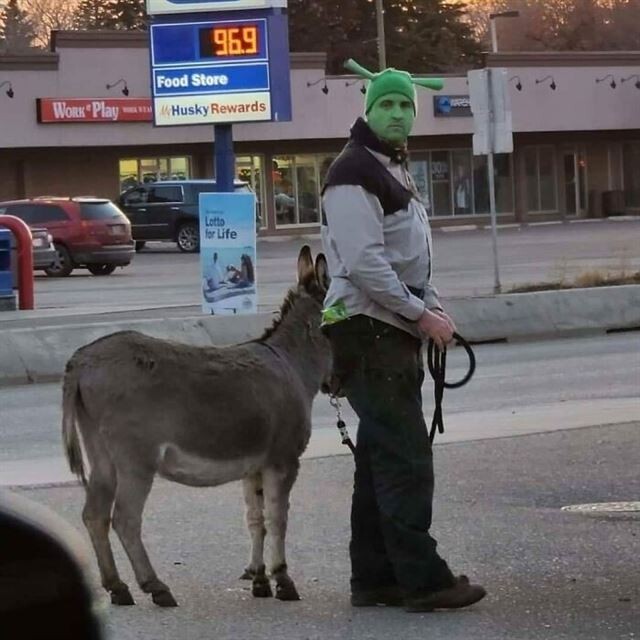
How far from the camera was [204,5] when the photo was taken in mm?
19969

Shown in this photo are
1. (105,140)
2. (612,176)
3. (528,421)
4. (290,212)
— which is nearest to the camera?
(528,421)

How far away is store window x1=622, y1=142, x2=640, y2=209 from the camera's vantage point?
61.8 metres

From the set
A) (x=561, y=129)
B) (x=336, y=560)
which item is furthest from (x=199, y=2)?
(x=561, y=129)

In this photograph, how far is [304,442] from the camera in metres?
6.44

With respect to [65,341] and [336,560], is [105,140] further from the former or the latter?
[336,560]

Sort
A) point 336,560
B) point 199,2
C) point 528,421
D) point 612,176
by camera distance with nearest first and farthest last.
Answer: point 336,560, point 528,421, point 199,2, point 612,176

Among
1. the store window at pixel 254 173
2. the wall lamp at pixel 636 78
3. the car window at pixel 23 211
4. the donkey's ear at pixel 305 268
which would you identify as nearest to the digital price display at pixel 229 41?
the donkey's ear at pixel 305 268

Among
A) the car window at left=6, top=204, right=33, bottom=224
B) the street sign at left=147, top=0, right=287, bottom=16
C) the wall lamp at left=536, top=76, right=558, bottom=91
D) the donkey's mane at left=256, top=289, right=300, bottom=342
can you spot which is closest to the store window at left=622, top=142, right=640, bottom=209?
the wall lamp at left=536, top=76, right=558, bottom=91

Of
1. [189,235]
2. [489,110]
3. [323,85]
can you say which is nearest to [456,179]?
[323,85]

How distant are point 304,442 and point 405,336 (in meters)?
0.69

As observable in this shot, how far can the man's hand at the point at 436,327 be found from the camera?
6.02 m

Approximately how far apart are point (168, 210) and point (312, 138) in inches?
380

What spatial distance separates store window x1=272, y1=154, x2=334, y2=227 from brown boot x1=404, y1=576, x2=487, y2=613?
4749cm

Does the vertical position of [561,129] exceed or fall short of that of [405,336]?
it exceeds it
